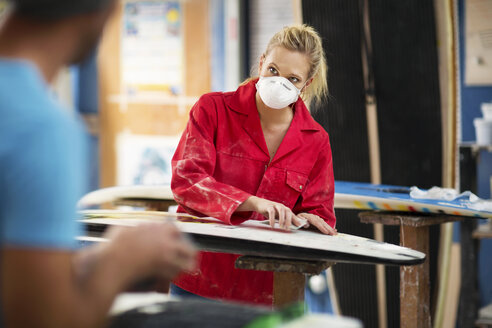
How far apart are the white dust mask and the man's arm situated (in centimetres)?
119

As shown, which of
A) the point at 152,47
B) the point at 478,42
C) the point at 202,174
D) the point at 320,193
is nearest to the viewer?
the point at 202,174

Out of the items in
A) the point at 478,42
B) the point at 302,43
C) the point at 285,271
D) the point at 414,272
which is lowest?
the point at 414,272

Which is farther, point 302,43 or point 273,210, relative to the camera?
point 302,43

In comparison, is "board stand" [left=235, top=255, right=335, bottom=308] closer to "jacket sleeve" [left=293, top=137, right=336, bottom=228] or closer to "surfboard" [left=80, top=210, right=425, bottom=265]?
"surfboard" [left=80, top=210, right=425, bottom=265]

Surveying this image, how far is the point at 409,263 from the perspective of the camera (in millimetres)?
1673

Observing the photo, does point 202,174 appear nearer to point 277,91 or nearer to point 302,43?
point 277,91

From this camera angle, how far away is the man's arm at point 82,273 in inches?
27.6

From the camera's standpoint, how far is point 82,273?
0.79 m

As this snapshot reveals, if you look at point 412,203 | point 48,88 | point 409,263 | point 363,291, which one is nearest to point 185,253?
point 48,88

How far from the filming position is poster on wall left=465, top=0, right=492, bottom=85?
11.7ft

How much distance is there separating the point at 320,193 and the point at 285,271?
15.3 inches

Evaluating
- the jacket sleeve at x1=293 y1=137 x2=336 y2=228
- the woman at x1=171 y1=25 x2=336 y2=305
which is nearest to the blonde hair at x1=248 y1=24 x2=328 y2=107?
the woman at x1=171 y1=25 x2=336 y2=305

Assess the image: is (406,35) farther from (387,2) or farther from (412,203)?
(412,203)

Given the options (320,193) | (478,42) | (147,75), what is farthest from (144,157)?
(320,193)
